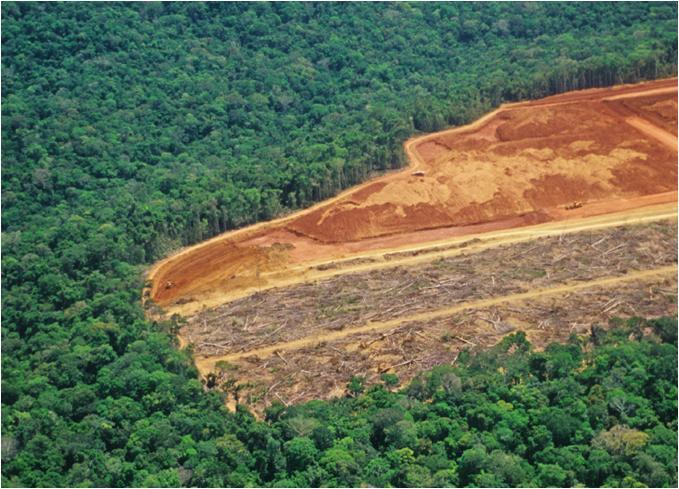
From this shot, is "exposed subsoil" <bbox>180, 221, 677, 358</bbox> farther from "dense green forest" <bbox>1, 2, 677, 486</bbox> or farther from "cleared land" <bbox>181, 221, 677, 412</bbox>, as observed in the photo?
"dense green forest" <bbox>1, 2, 677, 486</bbox>

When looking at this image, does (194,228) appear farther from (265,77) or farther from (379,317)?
(265,77)

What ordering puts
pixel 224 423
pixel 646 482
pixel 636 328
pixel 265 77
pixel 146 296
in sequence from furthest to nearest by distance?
1. pixel 265 77
2. pixel 146 296
3. pixel 636 328
4. pixel 224 423
5. pixel 646 482

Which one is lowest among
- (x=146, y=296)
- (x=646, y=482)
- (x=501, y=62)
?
(x=646, y=482)

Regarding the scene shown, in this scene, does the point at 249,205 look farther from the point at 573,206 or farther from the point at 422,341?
the point at 573,206

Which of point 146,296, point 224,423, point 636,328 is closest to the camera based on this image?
point 224,423

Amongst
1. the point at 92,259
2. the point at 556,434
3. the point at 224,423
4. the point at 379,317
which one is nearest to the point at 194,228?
the point at 92,259

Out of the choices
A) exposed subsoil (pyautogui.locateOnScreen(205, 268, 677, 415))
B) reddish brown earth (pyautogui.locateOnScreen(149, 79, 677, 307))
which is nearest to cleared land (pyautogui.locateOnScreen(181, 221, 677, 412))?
exposed subsoil (pyautogui.locateOnScreen(205, 268, 677, 415))

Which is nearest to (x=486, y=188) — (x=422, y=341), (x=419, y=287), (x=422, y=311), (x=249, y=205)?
(x=419, y=287)
